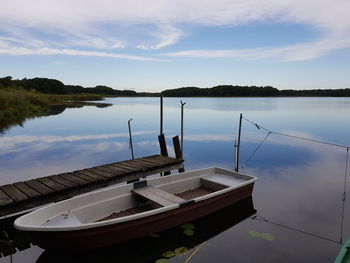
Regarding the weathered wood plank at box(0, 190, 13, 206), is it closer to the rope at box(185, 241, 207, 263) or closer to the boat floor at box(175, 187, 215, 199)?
the rope at box(185, 241, 207, 263)

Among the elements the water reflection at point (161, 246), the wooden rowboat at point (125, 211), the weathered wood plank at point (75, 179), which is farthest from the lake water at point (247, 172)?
the weathered wood plank at point (75, 179)

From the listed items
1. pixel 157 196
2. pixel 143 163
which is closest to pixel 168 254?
pixel 157 196

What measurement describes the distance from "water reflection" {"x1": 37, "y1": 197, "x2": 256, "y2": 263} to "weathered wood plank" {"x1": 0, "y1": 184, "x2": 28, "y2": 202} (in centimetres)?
139

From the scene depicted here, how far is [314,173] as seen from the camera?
43.5 ft

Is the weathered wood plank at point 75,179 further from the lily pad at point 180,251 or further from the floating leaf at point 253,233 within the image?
the floating leaf at point 253,233

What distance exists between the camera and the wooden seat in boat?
6.62 metres

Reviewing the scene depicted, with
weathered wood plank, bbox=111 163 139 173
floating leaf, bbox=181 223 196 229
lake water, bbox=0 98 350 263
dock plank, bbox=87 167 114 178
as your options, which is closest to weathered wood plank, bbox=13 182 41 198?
lake water, bbox=0 98 350 263

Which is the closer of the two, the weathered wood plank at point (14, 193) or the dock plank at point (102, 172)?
the weathered wood plank at point (14, 193)

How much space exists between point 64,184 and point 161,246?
3.17 m

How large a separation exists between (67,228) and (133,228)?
1.45 meters

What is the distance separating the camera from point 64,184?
24.0 ft

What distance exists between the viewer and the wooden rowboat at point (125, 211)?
5242 millimetres

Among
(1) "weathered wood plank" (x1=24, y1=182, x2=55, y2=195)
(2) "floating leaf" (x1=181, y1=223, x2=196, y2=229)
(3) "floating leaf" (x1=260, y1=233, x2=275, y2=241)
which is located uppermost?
(1) "weathered wood plank" (x1=24, y1=182, x2=55, y2=195)

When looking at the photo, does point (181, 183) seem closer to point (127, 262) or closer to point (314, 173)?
point (127, 262)
